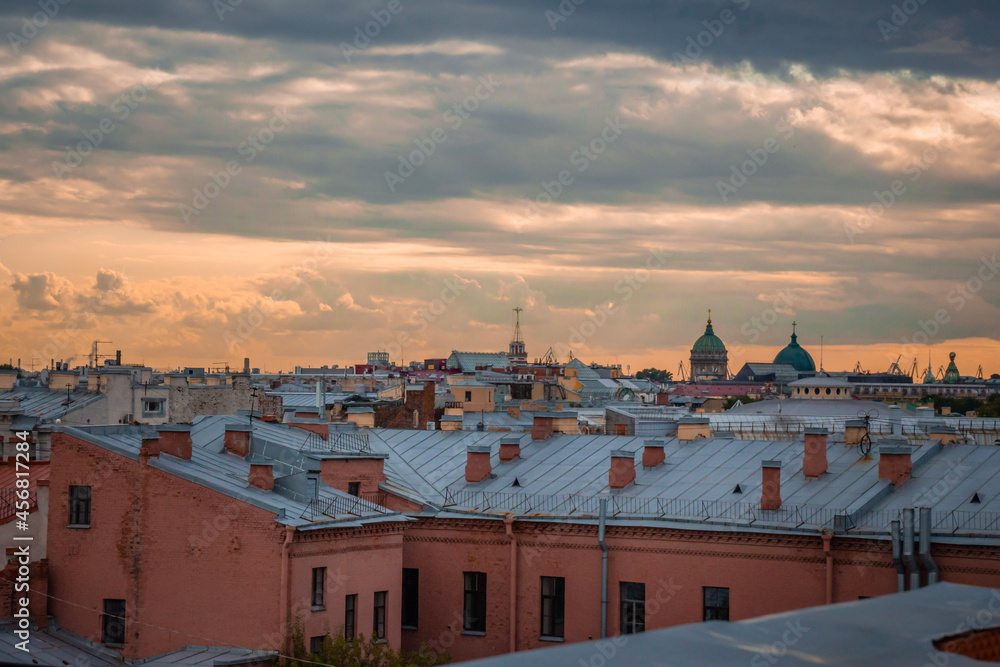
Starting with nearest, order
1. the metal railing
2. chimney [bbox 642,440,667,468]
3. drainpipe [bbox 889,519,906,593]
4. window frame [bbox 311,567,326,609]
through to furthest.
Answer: drainpipe [bbox 889,519,906,593] → the metal railing → window frame [bbox 311,567,326,609] → chimney [bbox 642,440,667,468]

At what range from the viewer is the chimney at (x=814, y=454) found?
28.6 metres

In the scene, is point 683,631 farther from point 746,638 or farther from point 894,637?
point 894,637

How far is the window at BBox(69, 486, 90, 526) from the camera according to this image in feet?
88.0

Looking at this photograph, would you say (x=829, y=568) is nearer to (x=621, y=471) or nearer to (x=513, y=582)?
→ (x=621, y=471)

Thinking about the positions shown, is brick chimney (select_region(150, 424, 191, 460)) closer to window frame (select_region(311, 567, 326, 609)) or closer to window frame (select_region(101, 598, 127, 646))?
window frame (select_region(101, 598, 127, 646))

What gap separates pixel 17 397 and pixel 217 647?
37.6 metres

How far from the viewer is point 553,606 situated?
2911cm

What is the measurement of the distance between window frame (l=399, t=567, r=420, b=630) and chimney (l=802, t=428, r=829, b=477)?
991 centimetres

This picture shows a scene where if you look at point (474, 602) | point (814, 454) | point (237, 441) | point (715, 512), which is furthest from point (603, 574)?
point (237, 441)

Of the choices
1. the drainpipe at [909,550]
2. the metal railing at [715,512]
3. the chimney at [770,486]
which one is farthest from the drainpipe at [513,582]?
the drainpipe at [909,550]

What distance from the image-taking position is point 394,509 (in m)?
30.8

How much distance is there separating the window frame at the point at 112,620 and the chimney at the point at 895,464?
17115mm

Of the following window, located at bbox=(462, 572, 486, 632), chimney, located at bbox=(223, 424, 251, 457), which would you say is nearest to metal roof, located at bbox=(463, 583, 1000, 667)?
window, located at bbox=(462, 572, 486, 632)

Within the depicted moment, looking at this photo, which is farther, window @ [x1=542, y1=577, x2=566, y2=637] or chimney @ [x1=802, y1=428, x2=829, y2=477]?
window @ [x1=542, y1=577, x2=566, y2=637]
